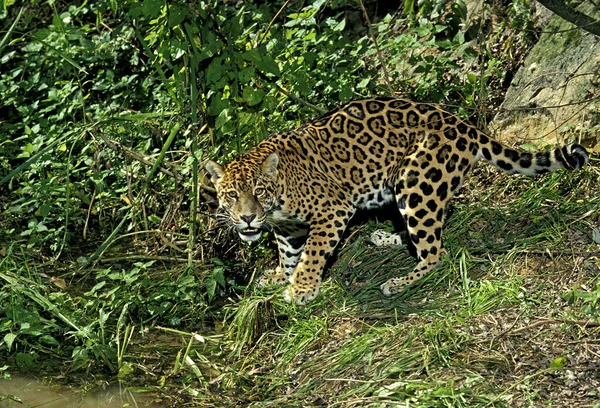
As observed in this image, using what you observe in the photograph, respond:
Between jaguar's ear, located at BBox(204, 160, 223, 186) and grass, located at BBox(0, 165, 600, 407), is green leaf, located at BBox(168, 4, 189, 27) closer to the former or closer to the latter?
jaguar's ear, located at BBox(204, 160, 223, 186)

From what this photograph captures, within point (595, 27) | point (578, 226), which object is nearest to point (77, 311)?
point (578, 226)

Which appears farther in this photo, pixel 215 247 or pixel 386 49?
pixel 386 49

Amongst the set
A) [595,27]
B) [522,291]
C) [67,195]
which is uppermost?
[595,27]

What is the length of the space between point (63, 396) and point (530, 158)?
155 inches

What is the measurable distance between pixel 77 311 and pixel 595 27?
4.62 meters

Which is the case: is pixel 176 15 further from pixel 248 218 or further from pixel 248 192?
pixel 248 218

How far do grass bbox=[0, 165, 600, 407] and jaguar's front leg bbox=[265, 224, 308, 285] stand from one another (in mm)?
280

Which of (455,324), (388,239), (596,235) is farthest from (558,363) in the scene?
(388,239)

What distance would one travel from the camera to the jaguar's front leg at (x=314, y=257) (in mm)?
8195

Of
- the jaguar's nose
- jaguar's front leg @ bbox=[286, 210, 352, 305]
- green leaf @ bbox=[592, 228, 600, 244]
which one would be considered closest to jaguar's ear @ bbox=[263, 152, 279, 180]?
the jaguar's nose

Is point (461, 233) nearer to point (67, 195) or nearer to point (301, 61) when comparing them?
point (301, 61)

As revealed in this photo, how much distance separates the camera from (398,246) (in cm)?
873

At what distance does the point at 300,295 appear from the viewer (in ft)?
26.8

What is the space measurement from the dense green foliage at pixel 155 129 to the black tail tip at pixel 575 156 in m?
0.89
